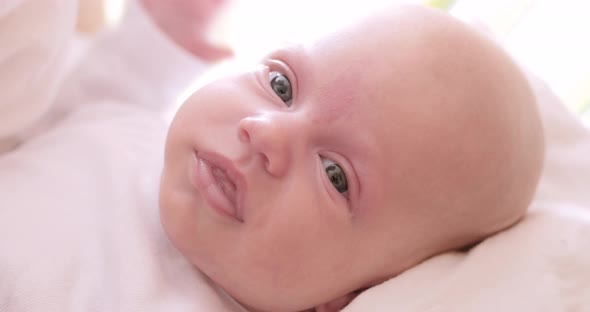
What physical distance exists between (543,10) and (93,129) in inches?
34.4

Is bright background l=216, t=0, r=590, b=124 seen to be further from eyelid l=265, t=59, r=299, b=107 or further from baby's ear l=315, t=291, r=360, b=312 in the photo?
baby's ear l=315, t=291, r=360, b=312

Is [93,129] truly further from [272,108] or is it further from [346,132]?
[346,132]

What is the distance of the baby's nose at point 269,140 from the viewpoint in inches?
27.5

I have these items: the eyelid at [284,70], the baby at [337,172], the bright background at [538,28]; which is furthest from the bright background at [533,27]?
the baby at [337,172]

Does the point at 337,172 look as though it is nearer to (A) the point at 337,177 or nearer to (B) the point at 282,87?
(A) the point at 337,177

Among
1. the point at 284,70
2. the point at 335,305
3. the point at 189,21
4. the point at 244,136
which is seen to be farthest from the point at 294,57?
the point at 189,21

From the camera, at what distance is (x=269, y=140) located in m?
0.70

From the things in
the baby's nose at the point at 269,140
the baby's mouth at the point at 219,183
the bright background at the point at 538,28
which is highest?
the bright background at the point at 538,28

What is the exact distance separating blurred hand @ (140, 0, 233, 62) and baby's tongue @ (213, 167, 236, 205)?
56 cm

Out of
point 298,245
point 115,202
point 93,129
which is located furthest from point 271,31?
point 298,245

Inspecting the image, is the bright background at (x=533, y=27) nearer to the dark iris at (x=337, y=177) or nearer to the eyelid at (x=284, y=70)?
the eyelid at (x=284, y=70)

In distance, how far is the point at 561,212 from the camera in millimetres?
842

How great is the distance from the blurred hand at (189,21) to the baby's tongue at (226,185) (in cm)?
56

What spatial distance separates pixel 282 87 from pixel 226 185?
0.53 ft
